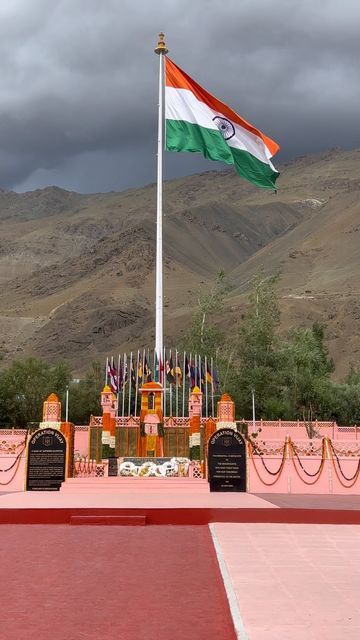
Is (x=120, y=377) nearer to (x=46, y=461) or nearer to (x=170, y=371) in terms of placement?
(x=170, y=371)

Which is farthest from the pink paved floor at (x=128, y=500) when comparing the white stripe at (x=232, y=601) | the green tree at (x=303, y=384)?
the green tree at (x=303, y=384)

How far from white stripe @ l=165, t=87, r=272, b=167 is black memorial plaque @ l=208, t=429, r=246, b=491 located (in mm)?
10876

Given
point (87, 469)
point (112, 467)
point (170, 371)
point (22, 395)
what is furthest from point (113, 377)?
point (22, 395)

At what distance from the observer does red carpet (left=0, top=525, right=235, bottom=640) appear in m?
6.29

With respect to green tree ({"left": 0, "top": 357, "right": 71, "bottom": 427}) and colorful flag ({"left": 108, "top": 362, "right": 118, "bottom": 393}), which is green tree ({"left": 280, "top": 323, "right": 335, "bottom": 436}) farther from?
colorful flag ({"left": 108, "top": 362, "right": 118, "bottom": 393})

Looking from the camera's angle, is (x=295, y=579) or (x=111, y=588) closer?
(x=111, y=588)

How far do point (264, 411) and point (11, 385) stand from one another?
59.2 feet

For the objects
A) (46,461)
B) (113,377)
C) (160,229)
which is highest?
(160,229)

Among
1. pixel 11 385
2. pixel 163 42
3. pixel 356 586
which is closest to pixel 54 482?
pixel 356 586

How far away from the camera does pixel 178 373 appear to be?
1045 inches

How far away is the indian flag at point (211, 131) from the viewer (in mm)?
24047

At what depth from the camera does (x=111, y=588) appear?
26.0 feet

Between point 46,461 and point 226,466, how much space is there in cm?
519

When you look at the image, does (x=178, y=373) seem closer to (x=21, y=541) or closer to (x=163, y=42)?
(x=163, y=42)
